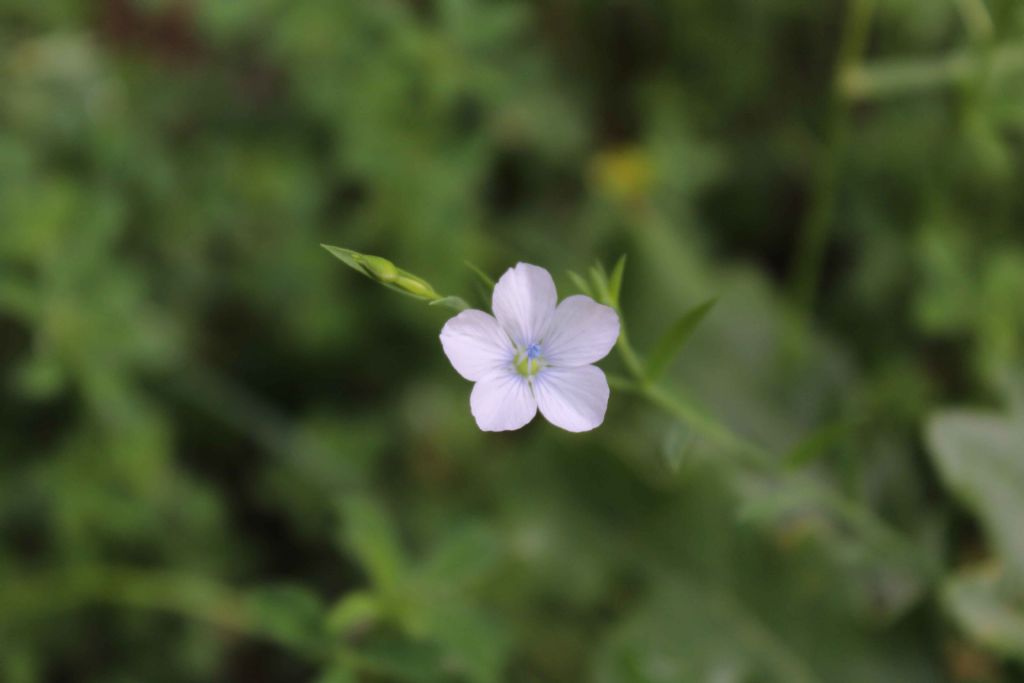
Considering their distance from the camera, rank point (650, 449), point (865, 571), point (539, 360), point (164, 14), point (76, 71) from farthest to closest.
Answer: point (164, 14), point (76, 71), point (650, 449), point (865, 571), point (539, 360)

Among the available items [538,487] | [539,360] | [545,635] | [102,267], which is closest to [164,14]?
[102,267]

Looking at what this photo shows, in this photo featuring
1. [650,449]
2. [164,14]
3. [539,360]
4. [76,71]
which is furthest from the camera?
[164,14]

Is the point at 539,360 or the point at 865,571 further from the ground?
the point at 865,571

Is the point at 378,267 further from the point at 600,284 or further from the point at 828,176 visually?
the point at 828,176

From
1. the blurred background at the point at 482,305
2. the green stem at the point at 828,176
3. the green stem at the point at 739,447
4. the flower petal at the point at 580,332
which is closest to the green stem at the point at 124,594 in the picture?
the blurred background at the point at 482,305

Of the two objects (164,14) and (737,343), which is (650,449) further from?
(164,14)

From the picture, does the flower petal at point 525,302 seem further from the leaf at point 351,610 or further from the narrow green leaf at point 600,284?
the leaf at point 351,610

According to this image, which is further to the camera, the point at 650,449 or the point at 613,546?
the point at 650,449

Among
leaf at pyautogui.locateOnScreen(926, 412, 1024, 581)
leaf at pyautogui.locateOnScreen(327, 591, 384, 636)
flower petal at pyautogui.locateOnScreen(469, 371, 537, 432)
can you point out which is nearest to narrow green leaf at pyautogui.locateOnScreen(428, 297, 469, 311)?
flower petal at pyautogui.locateOnScreen(469, 371, 537, 432)
